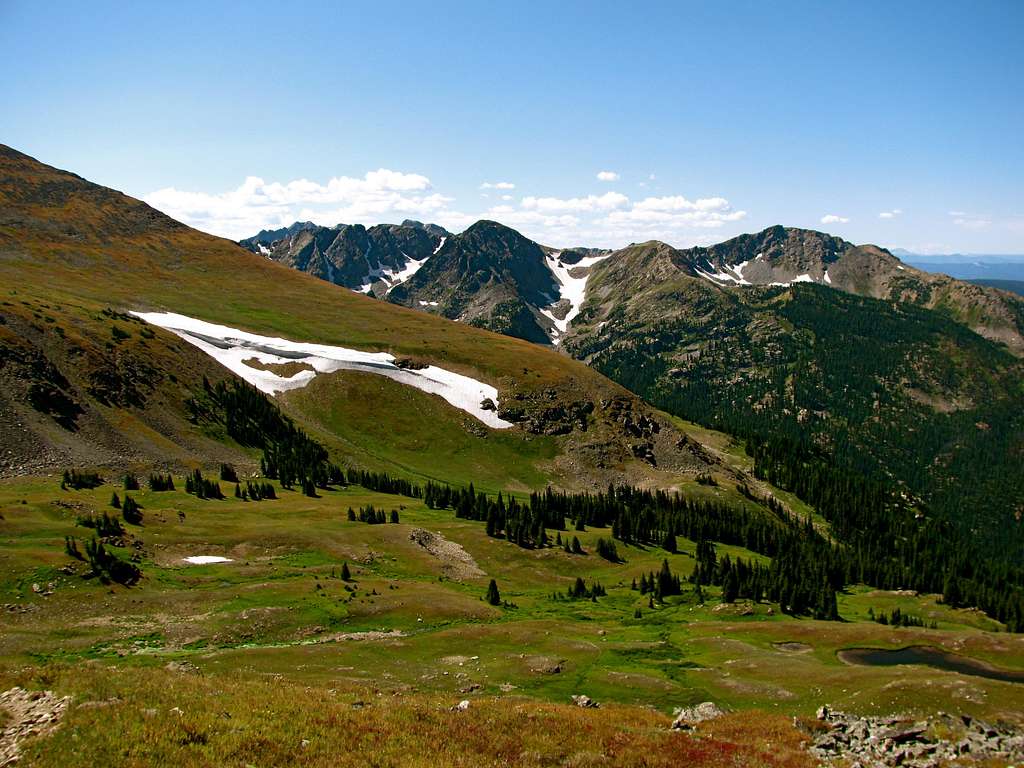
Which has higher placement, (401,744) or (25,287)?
(25,287)

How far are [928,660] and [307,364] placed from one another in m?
166

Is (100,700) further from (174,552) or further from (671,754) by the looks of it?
A: (174,552)

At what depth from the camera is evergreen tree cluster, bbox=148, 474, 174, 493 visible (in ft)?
321

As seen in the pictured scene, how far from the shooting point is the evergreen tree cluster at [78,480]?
9014 centimetres

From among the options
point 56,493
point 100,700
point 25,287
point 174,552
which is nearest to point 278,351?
point 25,287

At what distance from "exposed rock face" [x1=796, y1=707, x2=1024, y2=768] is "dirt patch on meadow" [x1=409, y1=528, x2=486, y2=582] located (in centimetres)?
6018

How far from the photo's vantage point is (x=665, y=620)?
83000 mm

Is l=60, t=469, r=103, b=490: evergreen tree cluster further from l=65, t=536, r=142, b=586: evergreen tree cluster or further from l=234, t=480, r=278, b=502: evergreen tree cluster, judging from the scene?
l=65, t=536, r=142, b=586: evergreen tree cluster

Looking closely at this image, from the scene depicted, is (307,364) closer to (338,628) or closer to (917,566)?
(338,628)

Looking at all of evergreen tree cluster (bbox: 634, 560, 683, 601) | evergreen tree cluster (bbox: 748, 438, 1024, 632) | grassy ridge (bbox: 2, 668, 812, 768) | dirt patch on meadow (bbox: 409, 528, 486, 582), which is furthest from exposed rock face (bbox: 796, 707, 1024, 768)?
evergreen tree cluster (bbox: 748, 438, 1024, 632)

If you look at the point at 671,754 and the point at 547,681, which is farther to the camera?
the point at 547,681

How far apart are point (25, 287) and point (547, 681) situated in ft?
599

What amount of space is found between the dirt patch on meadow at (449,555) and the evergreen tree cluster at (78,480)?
1878 inches

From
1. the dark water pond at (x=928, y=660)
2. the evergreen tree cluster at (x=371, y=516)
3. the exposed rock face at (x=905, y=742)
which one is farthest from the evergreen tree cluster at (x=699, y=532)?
the exposed rock face at (x=905, y=742)
